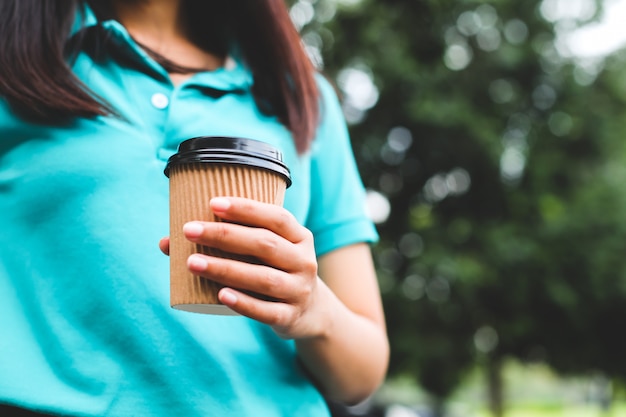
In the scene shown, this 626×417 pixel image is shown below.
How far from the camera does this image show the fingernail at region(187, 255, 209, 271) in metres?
0.87

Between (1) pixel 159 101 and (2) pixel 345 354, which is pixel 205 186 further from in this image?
(2) pixel 345 354

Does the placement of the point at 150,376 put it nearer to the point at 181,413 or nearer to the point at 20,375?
the point at 181,413

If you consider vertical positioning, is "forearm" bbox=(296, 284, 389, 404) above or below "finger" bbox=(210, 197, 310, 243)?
below

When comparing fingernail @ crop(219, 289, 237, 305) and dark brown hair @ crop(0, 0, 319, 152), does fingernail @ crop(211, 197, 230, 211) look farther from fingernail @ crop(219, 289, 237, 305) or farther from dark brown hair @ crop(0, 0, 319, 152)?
dark brown hair @ crop(0, 0, 319, 152)

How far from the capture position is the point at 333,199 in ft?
5.14

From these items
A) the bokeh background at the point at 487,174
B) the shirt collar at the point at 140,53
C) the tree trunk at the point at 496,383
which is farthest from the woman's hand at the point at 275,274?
the tree trunk at the point at 496,383

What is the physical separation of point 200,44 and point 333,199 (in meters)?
0.56

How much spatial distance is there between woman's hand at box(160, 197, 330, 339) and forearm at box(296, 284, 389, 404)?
21cm

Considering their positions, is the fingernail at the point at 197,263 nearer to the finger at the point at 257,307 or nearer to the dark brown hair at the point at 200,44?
the finger at the point at 257,307

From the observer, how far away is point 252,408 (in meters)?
1.20

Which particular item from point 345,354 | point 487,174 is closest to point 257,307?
point 345,354

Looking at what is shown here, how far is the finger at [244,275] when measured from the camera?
88cm

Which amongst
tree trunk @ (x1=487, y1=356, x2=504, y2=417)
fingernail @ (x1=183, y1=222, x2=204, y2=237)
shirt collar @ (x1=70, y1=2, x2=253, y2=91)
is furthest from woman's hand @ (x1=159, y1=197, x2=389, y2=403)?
tree trunk @ (x1=487, y1=356, x2=504, y2=417)

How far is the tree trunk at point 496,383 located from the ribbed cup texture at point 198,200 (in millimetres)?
11697
